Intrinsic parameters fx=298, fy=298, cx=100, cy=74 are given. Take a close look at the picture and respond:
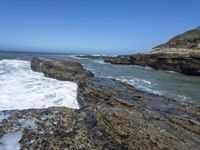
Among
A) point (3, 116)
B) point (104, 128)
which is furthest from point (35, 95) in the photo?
point (104, 128)

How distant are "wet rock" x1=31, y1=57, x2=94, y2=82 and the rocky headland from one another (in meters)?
26.5

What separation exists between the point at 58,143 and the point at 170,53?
166 feet

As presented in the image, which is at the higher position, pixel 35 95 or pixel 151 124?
pixel 151 124

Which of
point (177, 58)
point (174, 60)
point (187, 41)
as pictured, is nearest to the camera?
point (177, 58)

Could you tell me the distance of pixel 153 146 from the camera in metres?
8.05

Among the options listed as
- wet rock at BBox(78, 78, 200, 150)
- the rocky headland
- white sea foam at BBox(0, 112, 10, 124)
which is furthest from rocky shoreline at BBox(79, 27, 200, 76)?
white sea foam at BBox(0, 112, 10, 124)

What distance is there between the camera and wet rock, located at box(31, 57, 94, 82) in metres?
23.8

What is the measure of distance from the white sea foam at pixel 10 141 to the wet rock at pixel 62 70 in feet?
44.9

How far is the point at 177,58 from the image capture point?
53562 mm

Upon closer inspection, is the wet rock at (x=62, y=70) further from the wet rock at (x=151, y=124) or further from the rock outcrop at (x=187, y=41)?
the rock outcrop at (x=187, y=41)

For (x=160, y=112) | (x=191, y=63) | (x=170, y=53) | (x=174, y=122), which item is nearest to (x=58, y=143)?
(x=174, y=122)

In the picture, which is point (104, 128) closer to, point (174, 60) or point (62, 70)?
point (62, 70)

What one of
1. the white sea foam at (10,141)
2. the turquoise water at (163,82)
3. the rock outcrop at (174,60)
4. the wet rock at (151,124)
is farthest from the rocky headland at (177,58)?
the white sea foam at (10,141)

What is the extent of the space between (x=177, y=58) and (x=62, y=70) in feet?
104
